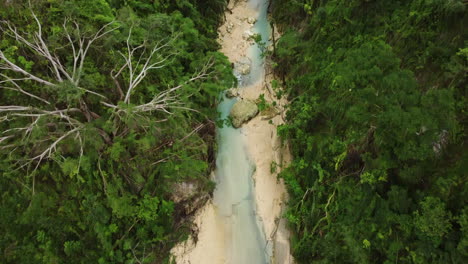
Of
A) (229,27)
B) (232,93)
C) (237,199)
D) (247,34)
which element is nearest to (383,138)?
(237,199)

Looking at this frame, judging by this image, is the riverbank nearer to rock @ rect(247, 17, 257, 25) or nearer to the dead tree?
rock @ rect(247, 17, 257, 25)

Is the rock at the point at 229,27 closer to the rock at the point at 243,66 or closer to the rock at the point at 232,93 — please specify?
the rock at the point at 243,66

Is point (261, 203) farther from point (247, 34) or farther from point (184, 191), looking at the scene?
point (247, 34)

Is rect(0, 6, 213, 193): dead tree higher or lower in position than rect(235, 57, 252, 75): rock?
lower

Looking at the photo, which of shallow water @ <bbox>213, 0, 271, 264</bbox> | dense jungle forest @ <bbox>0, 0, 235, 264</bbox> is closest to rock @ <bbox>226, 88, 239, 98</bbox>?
shallow water @ <bbox>213, 0, 271, 264</bbox>

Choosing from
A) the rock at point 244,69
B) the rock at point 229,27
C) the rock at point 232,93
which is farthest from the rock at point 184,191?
the rock at point 229,27
